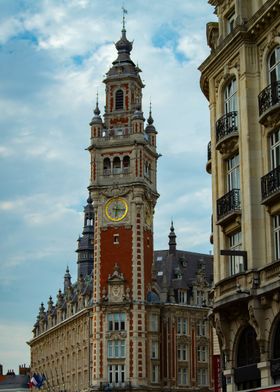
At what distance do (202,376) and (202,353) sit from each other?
2.75m

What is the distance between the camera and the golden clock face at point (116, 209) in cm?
9906

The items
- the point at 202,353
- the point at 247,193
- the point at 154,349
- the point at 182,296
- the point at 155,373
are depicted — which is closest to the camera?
the point at 247,193

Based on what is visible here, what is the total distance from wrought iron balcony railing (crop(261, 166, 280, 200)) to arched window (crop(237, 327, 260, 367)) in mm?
5250

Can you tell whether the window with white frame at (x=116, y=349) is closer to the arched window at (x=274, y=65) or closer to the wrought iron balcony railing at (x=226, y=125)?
the wrought iron balcony railing at (x=226, y=125)

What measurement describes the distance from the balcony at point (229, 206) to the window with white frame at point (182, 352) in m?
68.1

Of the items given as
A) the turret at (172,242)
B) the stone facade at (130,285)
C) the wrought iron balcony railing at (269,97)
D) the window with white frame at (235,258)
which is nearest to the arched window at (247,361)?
the window with white frame at (235,258)

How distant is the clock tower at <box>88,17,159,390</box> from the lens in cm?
9562

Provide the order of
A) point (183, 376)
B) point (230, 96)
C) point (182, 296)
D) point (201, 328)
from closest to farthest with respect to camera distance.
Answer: point (230, 96), point (183, 376), point (182, 296), point (201, 328)

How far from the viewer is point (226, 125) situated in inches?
1393

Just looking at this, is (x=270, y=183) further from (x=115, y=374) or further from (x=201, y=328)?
(x=201, y=328)

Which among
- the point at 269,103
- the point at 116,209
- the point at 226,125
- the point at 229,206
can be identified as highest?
the point at 116,209

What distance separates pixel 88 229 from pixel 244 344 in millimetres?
98037

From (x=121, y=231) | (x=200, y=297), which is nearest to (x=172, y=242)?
(x=200, y=297)

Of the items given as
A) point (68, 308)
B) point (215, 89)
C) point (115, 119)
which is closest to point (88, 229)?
point (68, 308)
